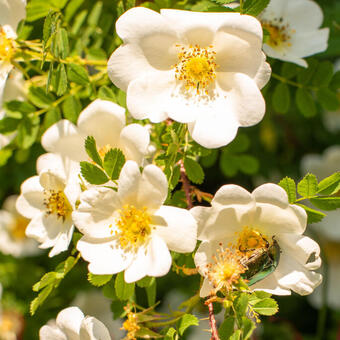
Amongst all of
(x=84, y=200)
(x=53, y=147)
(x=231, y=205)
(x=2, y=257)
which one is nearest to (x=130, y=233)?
(x=84, y=200)

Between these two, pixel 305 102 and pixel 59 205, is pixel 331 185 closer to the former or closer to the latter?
pixel 305 102

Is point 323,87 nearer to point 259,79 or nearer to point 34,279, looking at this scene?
point 259,79

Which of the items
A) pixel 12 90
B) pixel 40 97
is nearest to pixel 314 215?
pixel 40 97

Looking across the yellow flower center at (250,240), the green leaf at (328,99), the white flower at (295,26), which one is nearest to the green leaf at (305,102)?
the green leaf at (328,99)

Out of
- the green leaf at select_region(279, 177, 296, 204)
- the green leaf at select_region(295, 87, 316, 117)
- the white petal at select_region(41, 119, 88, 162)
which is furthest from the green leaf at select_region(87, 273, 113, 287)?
the green leaf at select_region(295, 87, 316, 117)

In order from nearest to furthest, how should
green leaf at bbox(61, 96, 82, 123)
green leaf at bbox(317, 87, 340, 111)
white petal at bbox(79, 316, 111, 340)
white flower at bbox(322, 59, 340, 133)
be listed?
white petal at bbox(79, 316, 111, 340) < green leaf at bbox(61, 96, 82, 123) < green leaf at bbox(317, 87, 340, 111) < white flower at bbox(322, 59, 340, 133)

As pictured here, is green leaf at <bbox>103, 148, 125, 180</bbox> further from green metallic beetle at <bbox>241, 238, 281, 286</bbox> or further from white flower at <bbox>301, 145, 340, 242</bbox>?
white flower at <bbox>301, 145, 340, 242</bbox>
